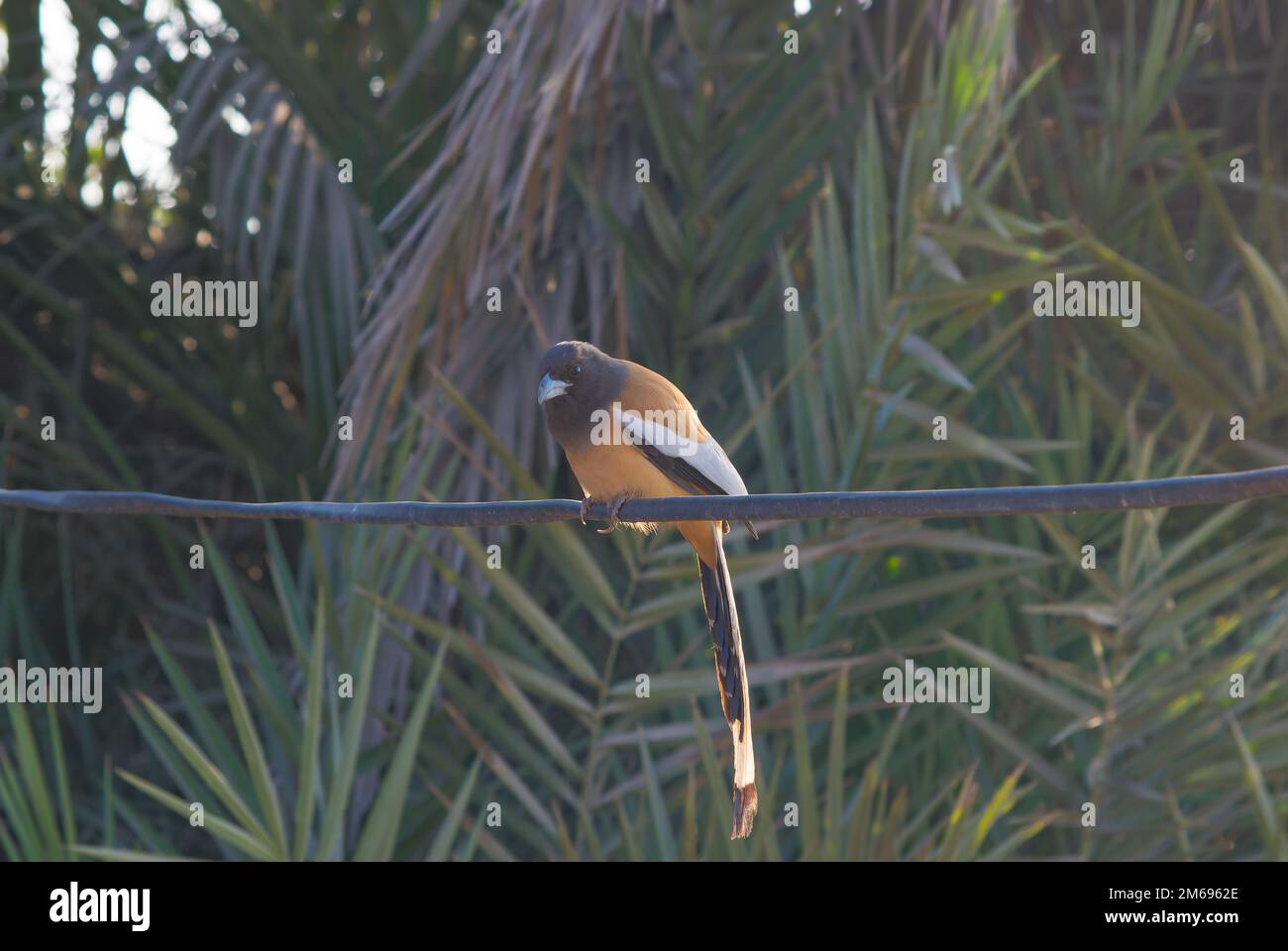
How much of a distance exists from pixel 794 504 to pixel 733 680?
1.58m

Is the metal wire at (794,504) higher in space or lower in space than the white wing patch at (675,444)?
lower

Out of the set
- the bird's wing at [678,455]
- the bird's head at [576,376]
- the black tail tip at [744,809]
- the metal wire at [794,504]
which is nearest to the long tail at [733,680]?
the black tail tip at [744,809]

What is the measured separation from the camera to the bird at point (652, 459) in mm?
4168

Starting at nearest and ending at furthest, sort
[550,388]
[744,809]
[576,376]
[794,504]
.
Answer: [794,504], [744,809], [550,388], [576,376]

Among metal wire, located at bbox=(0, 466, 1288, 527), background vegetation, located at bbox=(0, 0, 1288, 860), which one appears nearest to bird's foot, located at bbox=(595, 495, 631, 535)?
metal wire, located at bbox=(0, 466, 1288, 527)

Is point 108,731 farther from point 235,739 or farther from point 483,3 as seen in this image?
→ point 483,3

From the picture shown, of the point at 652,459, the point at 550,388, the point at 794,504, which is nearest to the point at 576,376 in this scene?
the point at 550,388

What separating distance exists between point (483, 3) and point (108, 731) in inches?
165

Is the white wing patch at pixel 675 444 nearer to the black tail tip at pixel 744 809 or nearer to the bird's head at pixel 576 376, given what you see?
the bird's head at pixel 576 376

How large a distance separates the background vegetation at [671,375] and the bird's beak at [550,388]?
307 millimetres

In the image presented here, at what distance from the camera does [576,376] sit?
4328 millimetres

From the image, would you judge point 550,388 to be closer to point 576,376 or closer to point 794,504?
point 576,376

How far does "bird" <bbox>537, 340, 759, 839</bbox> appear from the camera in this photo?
4.17 m
